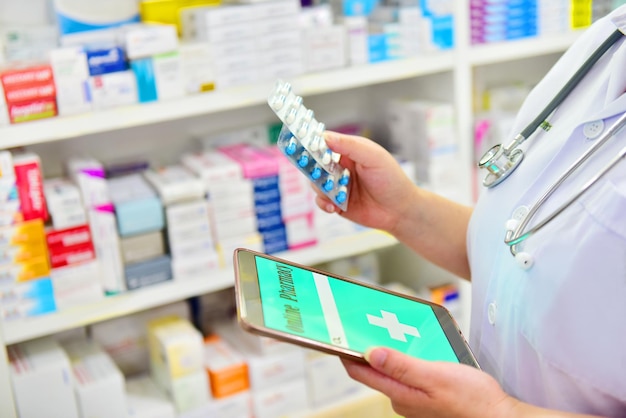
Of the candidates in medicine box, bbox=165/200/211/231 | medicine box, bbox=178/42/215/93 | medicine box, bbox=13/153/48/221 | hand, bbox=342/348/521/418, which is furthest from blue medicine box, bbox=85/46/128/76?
hand, bbox=342/348/521/418

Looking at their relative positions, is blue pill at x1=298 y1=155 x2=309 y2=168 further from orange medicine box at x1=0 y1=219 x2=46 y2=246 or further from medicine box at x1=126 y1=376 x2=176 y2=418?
medicine box at x1=126 y1=376 x2=176 y2=418

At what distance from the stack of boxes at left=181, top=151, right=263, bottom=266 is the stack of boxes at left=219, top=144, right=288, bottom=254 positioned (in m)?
0.02

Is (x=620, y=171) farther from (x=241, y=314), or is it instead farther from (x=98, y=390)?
(x=98, y=390)

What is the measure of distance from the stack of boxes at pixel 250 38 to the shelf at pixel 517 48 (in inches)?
20.9

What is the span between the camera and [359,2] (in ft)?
6.61

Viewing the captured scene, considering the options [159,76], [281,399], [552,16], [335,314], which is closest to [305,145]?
[335,314]

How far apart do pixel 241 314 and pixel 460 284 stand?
1.47 meters

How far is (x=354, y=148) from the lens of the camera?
3.81 feet

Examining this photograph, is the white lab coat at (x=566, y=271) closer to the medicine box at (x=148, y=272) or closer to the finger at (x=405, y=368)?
the finger at (x=405, y=368)

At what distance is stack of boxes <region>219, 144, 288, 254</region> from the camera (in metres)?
1.84

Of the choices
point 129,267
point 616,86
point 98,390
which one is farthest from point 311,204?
point 616,86

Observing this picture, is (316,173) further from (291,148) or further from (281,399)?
(281,399)

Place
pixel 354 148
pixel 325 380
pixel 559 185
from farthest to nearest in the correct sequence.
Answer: pixel 325 380 → pixel 354 148 → pixel 559 185

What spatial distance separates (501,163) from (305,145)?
28 cm
